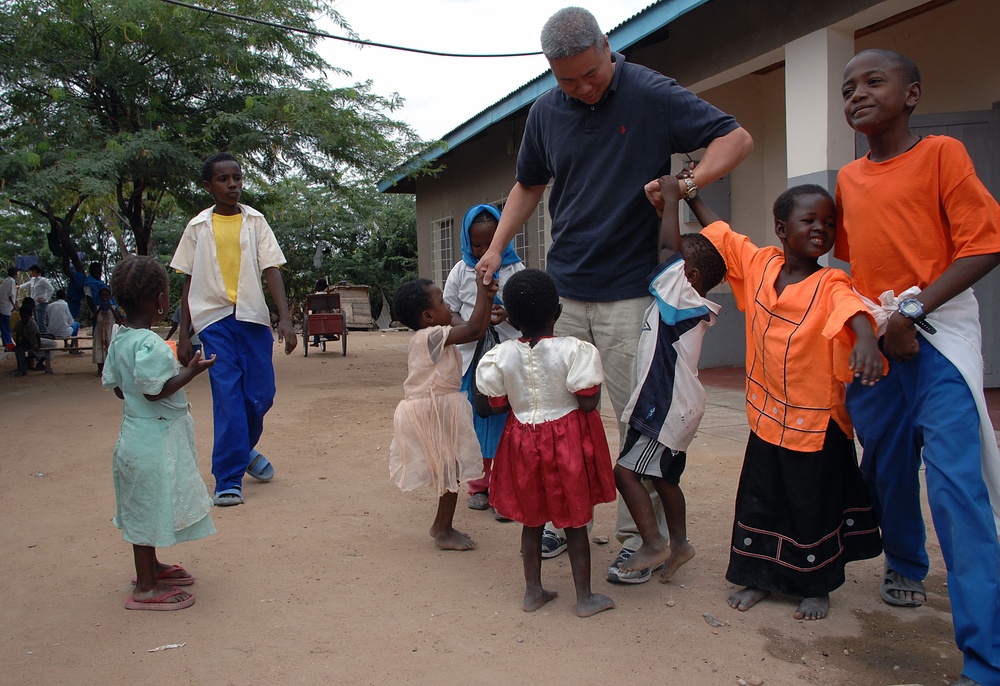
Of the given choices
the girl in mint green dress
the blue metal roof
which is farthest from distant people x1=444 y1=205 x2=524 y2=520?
the blue metal roof

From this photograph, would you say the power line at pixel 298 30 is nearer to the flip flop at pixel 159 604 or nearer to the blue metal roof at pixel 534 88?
the blue metal roof at pixel 534 88

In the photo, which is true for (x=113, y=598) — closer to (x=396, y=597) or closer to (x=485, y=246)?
(x=396, y=597)

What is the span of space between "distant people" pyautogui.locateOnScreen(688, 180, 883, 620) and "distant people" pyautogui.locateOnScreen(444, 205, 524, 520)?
143cm

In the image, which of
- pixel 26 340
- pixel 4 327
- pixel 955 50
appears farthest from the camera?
pixel 4 327

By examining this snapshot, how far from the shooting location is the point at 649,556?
277 centimetres

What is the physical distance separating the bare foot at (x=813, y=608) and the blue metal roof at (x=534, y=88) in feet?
16.6

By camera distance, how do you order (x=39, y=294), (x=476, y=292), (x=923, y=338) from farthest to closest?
(x=39, y=294) < (x=476, y=292) < (x=923, y=338)

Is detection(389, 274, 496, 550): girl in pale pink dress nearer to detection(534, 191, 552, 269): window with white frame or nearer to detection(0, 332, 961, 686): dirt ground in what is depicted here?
detection(0, 332, 961, 686): dirt ground

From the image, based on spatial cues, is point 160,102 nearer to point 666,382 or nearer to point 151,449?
point 151,449

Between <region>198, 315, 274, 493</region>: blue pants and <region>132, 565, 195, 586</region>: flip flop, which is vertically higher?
<region>198, 315, 274, 493</region>: blue pants

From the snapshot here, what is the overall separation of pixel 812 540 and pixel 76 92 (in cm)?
998

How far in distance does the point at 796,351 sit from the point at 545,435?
0.89 metres

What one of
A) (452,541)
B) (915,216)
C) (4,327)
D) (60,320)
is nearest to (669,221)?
(915,216)

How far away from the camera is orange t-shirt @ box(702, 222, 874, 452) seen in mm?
2531
